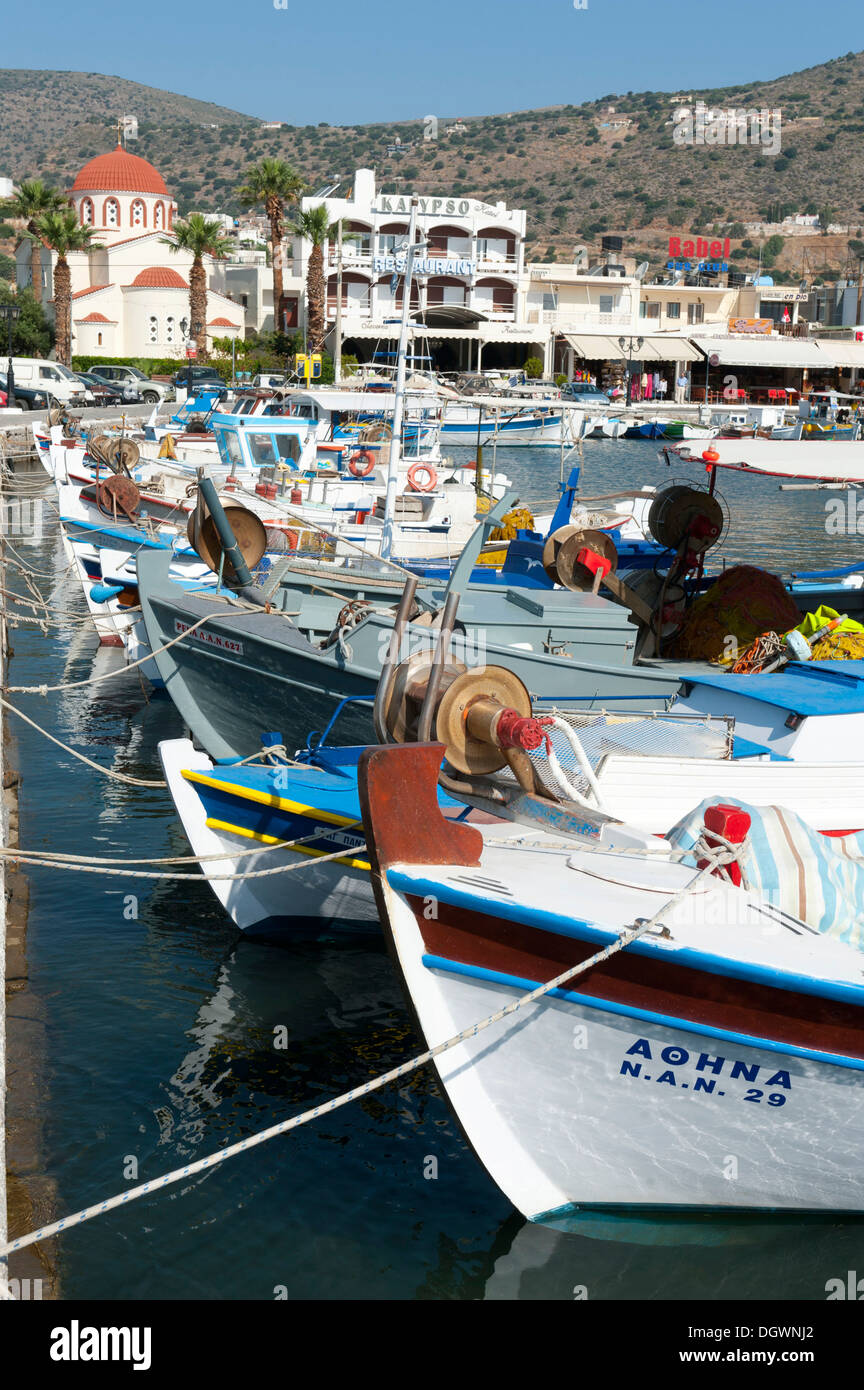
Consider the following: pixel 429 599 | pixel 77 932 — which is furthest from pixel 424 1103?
pixel 429 599

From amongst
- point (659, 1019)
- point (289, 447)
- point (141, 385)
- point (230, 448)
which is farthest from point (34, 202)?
point (659, 1019)

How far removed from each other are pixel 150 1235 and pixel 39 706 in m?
11.5

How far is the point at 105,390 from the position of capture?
52.4m

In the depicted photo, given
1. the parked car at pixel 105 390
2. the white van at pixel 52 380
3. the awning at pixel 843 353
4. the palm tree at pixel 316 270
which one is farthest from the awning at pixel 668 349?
the white van at pixel 52 380

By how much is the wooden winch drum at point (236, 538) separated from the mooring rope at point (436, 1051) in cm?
794

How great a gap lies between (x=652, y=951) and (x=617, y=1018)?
0.47 metres

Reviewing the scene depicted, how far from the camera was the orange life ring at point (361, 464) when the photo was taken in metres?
24.6

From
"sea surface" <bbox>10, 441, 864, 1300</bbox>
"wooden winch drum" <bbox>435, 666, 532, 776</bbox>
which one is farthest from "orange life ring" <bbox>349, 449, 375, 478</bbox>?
"wooden winch drum" <bbox>435, 666, 532, 776</bbox>

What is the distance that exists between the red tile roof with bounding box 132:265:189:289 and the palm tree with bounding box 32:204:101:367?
6.84 meters

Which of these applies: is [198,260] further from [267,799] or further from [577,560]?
[267,799]

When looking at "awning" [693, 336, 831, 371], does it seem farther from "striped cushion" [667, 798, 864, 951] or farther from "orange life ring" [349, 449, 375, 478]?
"striped cushion" [667, 798, 864, 951]

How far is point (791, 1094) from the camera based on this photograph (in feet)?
21.6
